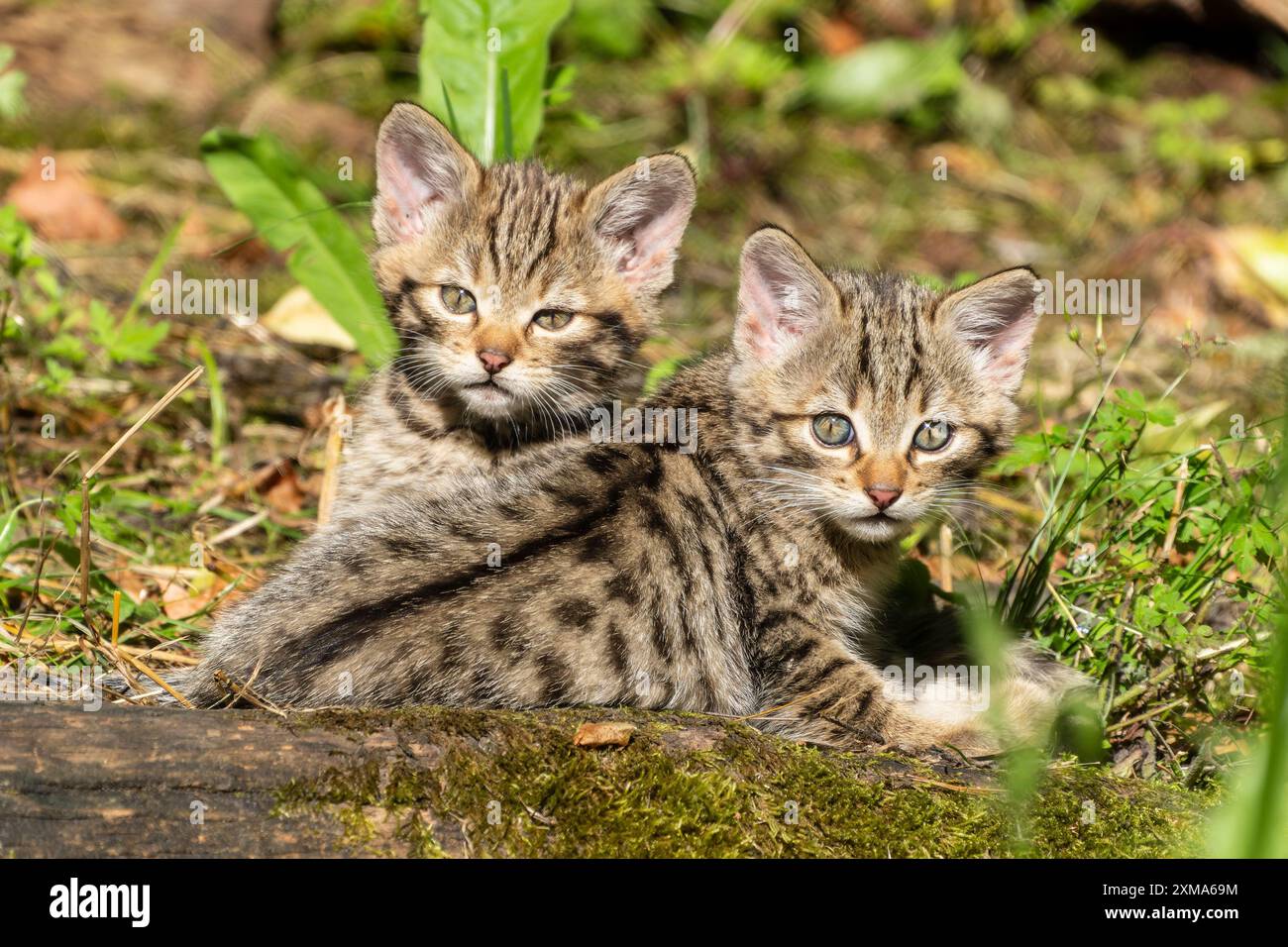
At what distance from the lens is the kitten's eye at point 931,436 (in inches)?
156

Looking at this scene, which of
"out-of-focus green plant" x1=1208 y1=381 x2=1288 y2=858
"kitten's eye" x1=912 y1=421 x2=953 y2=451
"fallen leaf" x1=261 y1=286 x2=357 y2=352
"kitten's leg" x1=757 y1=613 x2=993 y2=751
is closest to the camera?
"out-of-focus green plant" x1=1208 y1=381 x2=1288 y2=858

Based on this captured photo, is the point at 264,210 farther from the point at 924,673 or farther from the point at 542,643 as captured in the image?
the point at 924,673

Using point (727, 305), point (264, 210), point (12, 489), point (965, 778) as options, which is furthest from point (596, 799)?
point (727, 305)

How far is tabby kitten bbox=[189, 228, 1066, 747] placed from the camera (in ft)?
10.9

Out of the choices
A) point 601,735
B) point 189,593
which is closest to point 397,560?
point 601,735

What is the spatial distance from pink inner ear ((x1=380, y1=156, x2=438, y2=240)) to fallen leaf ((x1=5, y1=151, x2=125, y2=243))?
10.7 ft

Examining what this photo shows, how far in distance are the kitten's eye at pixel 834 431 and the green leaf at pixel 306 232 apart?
213 centimetres

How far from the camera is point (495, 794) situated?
2.94 m

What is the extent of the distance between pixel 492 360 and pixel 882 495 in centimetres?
140

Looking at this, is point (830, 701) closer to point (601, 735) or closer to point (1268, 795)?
point (601, 735)

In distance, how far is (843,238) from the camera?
7.79 meters

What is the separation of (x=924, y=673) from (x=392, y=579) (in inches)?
74.1

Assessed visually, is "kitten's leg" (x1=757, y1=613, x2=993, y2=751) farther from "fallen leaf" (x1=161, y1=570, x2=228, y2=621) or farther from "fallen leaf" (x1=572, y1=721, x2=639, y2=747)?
"fallen leaf" (x1=161, y1=570, x2=228, y2=621)

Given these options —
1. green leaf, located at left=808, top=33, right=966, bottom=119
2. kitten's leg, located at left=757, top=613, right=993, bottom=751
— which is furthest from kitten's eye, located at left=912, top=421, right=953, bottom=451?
green leaf, located at left=808, top=33, right=966, bottom=119
